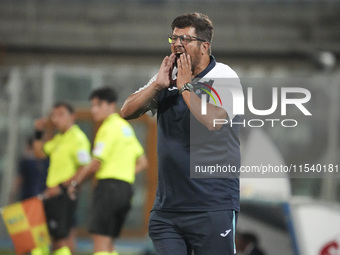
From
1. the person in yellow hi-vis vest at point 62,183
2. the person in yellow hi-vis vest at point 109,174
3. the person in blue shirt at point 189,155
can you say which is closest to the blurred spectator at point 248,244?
the person in yellow hi-vis vest at point 109,174

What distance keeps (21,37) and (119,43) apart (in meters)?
2.19

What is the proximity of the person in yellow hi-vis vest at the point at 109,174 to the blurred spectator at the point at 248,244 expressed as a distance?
1099 millimetres

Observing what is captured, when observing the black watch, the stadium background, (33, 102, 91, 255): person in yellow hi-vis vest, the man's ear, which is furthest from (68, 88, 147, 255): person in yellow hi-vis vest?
the stadium background

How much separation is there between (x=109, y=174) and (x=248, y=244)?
1431 millimetres

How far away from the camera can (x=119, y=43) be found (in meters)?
18.1

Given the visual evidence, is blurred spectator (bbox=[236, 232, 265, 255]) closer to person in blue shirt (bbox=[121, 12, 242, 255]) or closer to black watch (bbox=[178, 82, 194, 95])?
person in blue shirt (bbox=[121, 12, 242, 255])

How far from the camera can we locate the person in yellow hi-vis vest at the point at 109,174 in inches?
287

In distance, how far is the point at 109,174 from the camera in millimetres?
7316

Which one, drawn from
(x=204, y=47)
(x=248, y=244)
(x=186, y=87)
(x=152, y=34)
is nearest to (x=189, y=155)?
(x=186, y=87)

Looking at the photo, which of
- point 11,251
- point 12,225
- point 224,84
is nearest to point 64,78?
point 11,251

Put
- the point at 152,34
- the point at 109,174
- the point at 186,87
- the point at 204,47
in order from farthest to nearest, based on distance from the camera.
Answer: the point at 152,34, the point at 109,174, the point at 204,47, the point at 186,87

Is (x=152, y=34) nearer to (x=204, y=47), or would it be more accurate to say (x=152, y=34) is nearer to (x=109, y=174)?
(x=109, y=174)

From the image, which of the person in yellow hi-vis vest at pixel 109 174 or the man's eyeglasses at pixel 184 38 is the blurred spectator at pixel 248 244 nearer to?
the person in yellow hi-vis vest at pixel 109 174

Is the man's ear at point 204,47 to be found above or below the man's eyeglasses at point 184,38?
below
